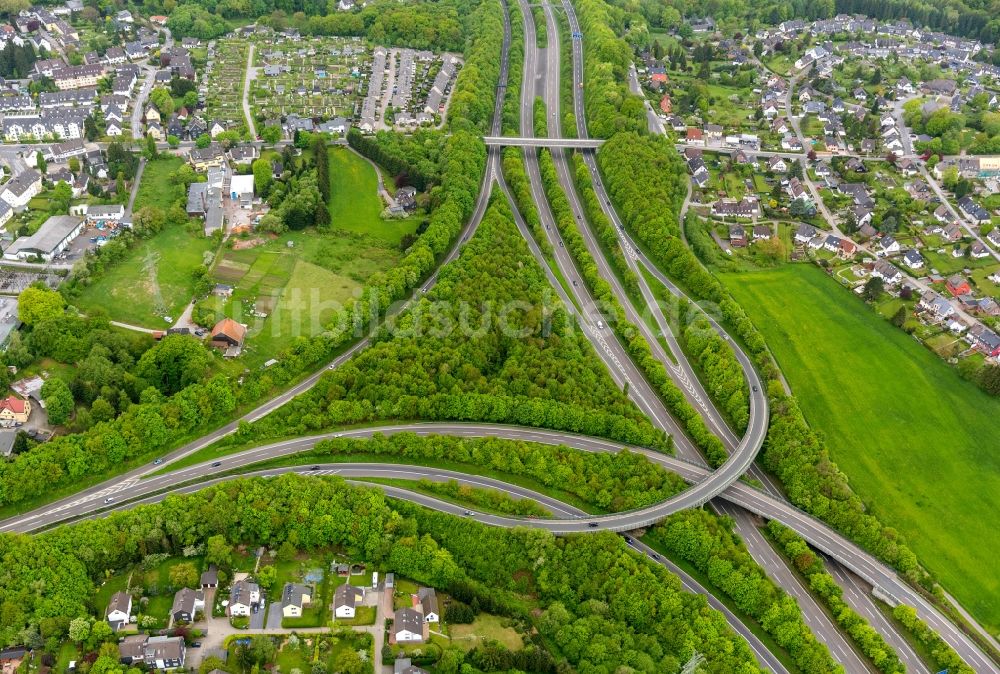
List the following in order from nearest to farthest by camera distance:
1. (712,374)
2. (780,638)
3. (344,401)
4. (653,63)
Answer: (780,638), (344,401), (712,374), (653,63)

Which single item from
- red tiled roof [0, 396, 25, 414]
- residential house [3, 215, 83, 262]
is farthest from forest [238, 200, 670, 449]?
residential house [3, 215, 83, 262]

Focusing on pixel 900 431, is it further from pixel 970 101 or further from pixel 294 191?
pixel 970 101

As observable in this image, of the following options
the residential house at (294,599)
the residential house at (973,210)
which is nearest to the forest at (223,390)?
the residential house at (294,599)

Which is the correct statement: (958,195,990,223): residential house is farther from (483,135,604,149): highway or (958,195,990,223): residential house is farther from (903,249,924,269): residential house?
(483,135,604,149): highway

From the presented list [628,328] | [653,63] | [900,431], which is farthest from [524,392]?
[653,63]

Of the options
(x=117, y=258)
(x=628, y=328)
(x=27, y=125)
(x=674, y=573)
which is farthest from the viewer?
(x=27, y=125)

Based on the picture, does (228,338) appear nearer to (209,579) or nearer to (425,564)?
(209,579)

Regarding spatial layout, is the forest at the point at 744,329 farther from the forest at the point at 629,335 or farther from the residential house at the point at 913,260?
the residential house at the point at 913,260
